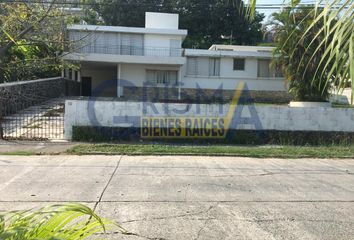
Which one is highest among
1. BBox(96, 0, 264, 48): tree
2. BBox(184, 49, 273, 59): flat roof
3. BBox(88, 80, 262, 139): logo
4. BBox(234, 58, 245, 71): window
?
BBox(96, 0, 264, 48): tree

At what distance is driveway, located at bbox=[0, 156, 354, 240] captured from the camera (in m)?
5.06

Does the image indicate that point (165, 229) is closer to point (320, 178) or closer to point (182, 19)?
point (320, 178)

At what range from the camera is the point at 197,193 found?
6773mm

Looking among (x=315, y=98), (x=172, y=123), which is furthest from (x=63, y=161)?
(x=315, y=98)

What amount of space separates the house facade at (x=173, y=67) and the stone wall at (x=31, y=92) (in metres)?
2.06

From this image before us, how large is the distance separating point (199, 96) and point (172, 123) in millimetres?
17609

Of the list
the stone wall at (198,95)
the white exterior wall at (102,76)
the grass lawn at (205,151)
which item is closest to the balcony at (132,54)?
the stone wall at (198,95)

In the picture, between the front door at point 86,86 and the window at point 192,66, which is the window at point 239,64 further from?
the front door at point 86,86

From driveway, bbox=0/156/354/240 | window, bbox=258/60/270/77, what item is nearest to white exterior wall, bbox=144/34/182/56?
window, bbox=258/60/270/77

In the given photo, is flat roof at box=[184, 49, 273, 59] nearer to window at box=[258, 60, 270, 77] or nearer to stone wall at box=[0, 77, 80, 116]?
window at box=[258, 60, 270, 77]

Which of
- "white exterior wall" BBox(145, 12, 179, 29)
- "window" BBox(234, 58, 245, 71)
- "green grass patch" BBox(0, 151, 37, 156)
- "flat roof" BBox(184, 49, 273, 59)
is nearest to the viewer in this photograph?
"green grass patch" BBox(0, 151, 37, 156)

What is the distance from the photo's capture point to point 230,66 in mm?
32125

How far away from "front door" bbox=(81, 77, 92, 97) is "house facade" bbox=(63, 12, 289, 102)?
12.1ft

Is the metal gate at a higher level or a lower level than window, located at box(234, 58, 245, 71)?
lower
